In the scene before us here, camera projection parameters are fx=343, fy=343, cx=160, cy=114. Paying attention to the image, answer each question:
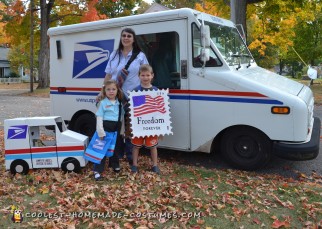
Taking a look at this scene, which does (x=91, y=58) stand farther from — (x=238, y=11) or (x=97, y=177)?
(x=238, y=11)

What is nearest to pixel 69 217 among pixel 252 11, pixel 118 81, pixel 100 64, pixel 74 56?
pixel 118 81

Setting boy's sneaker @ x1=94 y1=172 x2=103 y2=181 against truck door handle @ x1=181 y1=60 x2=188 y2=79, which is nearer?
boy's sneaker @ x1=94 y1=172 x2=103 y2=181

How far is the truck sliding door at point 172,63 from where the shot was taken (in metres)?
5.52

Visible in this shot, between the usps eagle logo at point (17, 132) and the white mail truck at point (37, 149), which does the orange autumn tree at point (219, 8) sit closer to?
the white mail truck at point (37, 149)

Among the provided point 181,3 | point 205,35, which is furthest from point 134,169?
point 181,3

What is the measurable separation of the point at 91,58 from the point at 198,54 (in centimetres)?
223

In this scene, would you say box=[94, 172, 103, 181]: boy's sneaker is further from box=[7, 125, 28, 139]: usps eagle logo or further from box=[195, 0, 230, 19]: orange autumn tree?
box=[195, 0, 230, 19]: orange autumn tree

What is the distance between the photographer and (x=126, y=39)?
516cm

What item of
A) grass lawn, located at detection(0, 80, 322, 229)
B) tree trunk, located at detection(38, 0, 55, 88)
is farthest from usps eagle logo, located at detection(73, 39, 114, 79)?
tree trunk, located at detection(38, 0, 55, 88)

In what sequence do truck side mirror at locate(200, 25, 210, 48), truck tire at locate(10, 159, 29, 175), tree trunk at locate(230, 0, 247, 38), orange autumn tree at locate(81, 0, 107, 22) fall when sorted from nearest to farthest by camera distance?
truck side mirror at locate(200, 25, 210, 48)
truck tire at locate(10, 159, 29, 175)
tree trunk at locate(230, 0, 247, 38)
orange autumn tree at locate(81, 0, 107, 22)

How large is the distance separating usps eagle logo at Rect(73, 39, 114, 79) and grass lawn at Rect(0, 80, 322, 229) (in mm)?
2104

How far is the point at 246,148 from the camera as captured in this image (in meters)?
5.37

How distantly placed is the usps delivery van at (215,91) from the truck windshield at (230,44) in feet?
0.08

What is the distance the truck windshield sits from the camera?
5.65 m
